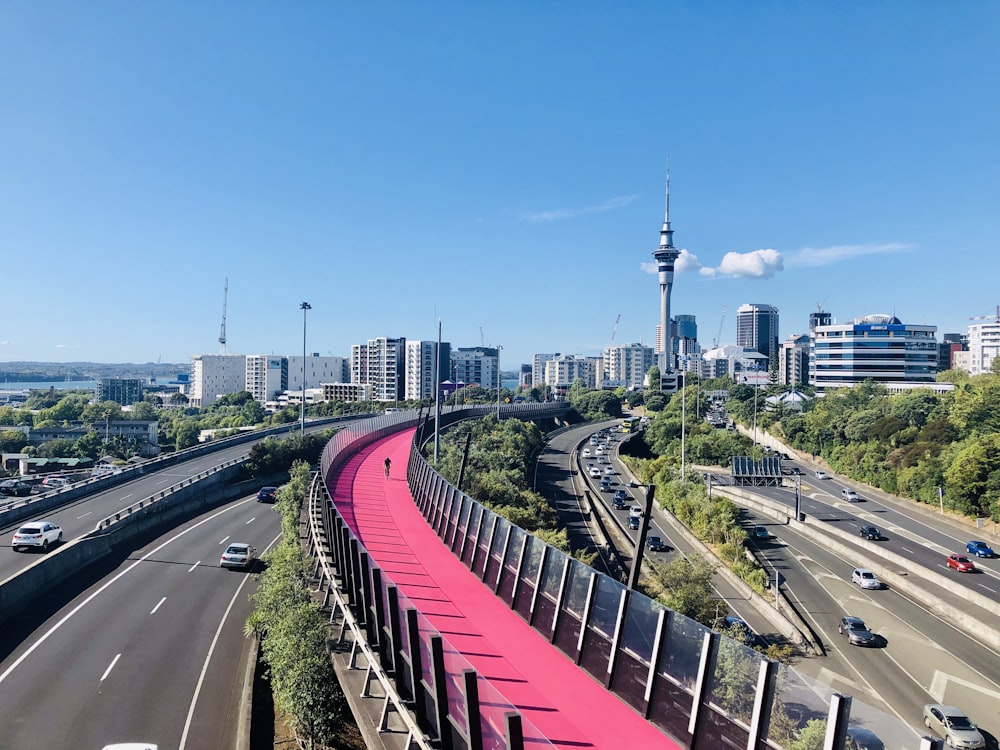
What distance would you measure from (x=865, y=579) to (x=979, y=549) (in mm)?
12173

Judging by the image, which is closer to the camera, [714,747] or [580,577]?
[714,747]

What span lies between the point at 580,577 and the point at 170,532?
3645 centimetres

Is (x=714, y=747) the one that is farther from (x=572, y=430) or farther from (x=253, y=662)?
(x=572, y=430)

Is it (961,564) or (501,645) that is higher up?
(501,645)

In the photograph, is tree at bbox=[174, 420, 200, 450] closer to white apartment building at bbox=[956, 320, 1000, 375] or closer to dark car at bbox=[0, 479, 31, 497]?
dark car at bbox=[0, 479, 31, 497]

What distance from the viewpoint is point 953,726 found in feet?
74.5

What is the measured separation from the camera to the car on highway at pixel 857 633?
32.0 metres

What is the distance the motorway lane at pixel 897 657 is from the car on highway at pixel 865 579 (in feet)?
1.48

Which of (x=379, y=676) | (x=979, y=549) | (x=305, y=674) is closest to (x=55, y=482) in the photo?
(x=305, y=674)

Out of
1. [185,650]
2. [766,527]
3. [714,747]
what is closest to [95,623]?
[185,650]

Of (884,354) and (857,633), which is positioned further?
(884,354)

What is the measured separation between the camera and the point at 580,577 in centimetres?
1300

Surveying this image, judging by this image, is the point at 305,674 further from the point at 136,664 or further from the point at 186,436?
the point at 186,436

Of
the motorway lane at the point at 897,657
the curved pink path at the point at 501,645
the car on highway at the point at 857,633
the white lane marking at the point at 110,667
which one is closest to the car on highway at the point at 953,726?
the motorway lane at the point at 897,657
